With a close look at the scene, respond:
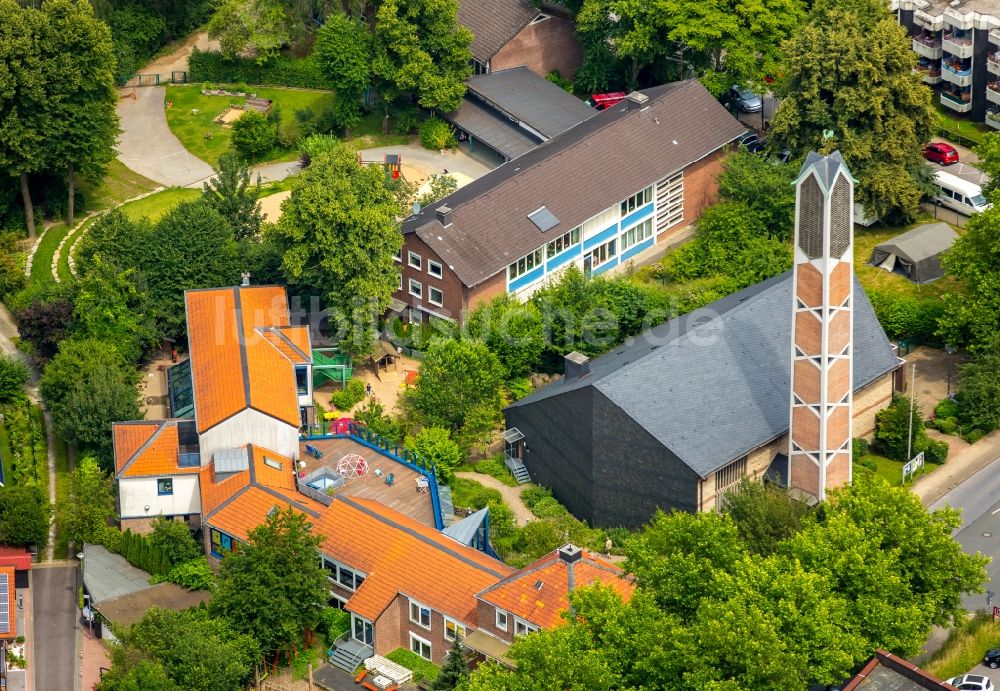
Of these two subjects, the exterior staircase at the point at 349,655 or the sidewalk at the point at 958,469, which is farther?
the sidewalk at the point at 958,469

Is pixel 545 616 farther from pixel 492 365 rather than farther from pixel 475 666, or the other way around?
pixel 492 365

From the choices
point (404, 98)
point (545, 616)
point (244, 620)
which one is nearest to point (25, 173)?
point (404, 98)

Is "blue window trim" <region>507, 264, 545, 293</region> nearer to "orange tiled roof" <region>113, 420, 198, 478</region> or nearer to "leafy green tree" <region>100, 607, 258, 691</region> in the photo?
"orange tiled roof" <region>113, 420, 198, 478</region>

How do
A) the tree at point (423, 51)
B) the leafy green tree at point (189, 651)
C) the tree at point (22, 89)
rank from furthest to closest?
1. the tree at point (423, 51)
2. the tree at point (22, 89)
3. the leafy green tree at point (189, 651)

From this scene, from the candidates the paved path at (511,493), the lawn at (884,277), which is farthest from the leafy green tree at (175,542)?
the lawn at (884,277)

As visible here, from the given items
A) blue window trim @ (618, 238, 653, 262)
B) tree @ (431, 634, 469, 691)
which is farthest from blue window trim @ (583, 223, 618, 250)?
tree @ (431, 634, 469, 691)

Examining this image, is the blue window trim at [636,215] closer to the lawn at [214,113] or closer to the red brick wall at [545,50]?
the red brick wall at [545,50]
